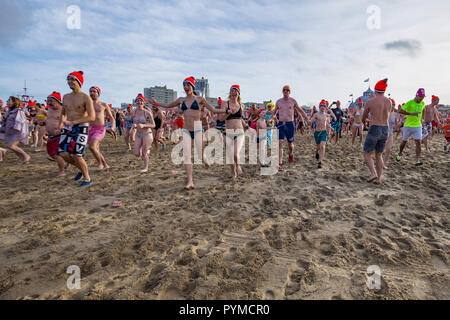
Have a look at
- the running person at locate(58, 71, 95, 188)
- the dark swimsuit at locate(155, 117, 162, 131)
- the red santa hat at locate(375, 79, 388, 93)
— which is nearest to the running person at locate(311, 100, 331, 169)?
the red santa hat at locate(375, 79, 388, 93)

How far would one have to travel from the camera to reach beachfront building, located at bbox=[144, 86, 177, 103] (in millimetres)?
134750

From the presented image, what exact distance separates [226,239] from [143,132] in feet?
13.4

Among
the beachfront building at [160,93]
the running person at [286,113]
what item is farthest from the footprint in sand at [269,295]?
the beachfront building at [160,93]

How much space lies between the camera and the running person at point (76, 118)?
4508 mm

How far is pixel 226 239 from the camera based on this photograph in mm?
2695

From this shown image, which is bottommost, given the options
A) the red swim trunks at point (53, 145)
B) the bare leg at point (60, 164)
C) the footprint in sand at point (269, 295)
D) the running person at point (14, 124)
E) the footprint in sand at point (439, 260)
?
the footprint in sand at point (269, 295)

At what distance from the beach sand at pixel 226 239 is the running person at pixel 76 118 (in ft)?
2.27

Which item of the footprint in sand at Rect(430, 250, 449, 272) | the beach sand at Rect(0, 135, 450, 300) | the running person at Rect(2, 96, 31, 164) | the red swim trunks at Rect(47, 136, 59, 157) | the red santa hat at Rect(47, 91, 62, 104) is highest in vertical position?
the red santa hat at Rect(47, 91, 62, 104)

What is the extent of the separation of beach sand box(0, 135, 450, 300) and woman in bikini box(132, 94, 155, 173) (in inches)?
42.2

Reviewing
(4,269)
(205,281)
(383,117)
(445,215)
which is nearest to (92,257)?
(4,269)

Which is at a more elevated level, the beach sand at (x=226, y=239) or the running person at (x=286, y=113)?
the running person at (x=286, y=113)

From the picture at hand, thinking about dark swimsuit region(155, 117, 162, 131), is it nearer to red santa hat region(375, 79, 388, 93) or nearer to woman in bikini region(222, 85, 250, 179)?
woman in bikini region(222, 85, 250, 179)

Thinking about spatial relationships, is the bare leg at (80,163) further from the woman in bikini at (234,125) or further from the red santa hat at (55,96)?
the woman in bikini at (234,125)
